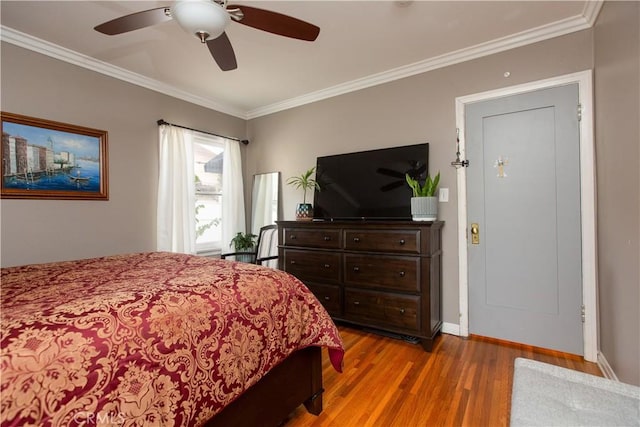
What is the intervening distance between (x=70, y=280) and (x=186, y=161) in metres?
2.29

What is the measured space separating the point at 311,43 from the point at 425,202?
66.9 inches

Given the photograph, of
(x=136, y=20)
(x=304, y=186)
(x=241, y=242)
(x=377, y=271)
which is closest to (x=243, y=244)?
(x=241, y=242)

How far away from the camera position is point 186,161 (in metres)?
3.53

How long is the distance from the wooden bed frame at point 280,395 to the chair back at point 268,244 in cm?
213

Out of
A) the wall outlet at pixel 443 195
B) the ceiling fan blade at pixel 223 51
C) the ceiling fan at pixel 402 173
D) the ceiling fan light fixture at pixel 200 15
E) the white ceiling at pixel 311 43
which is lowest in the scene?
the wall outlet at pixel 443 195

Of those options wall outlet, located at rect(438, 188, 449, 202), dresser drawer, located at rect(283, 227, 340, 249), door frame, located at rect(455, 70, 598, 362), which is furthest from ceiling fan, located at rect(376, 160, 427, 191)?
door frame, located at rect(455, 70, 598, 362)

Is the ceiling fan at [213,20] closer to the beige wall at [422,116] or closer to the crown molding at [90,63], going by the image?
the crown molding at [90,63]

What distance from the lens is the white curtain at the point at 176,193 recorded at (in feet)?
10.8

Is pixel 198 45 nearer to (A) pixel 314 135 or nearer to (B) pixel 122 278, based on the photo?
(A) pixel 314 135

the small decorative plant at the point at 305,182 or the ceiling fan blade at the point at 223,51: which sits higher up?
the ceiling fan blade at the point at 223,51

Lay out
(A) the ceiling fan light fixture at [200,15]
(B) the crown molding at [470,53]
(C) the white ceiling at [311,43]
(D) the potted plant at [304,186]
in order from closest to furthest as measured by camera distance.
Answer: (A) the ceiling fan light fixture at [200,15] < (C) the white ceiling at [311,43] < (B) the crown molding at [470,53] < (D) the potted plant at [304,186]

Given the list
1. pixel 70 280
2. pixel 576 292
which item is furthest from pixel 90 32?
pixel 576 292

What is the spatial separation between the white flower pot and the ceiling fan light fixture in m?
1.99

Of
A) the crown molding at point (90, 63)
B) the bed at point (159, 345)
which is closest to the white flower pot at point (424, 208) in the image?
the bed at point (159, 345)
